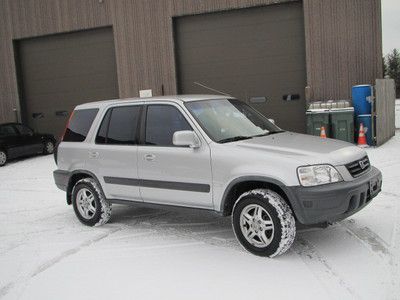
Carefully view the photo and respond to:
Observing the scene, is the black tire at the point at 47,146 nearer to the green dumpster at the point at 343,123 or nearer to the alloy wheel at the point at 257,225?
the green dumpster at the point at 343,123

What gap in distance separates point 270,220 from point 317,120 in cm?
874

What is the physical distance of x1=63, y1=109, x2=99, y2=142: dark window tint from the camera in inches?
271

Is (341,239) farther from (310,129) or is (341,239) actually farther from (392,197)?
(310,129)

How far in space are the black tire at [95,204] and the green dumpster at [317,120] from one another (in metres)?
7.98

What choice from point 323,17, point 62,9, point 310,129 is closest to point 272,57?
point 323,17

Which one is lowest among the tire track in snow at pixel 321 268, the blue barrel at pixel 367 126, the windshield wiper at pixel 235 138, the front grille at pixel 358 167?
the tire track in snow at pixel 321 268

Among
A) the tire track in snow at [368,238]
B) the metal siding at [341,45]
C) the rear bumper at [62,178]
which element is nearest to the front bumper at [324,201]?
the tire track in snow at [368,238]

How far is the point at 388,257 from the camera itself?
4.84 m

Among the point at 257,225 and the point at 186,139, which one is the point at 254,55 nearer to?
the point at 186,139

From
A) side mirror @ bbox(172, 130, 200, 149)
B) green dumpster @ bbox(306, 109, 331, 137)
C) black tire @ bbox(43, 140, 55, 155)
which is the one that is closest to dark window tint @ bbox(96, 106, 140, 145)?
side mirror @ bbox(172, 130, 200, 149)

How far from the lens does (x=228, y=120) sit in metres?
5.92

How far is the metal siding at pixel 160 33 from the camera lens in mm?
13844

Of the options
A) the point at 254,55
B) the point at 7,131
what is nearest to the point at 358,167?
the point at 254,55

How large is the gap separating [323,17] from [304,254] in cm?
1050
